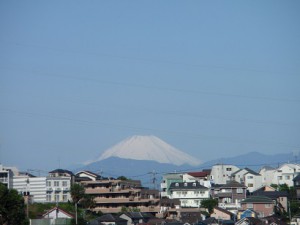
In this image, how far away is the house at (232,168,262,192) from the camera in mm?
76062

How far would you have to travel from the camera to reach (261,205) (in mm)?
59375

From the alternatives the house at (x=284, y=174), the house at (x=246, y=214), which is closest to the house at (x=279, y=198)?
the house at (x=246, y=214)

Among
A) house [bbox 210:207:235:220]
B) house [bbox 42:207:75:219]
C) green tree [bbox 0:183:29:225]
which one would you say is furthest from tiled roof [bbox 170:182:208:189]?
green tree [bbox 0:183:29:225]

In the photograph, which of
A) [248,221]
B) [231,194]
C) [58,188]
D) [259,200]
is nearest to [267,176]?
[231,194]

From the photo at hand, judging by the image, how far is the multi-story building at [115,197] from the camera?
6088cm

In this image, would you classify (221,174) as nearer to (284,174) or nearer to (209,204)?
(284,174)

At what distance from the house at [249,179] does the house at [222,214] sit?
15783 mm

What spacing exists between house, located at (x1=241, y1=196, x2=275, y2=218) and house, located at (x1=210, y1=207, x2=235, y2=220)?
4.90ft

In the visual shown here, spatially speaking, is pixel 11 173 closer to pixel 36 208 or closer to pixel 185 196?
pixel 36 208

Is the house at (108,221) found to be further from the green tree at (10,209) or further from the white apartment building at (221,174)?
the white apartment building at (221,174)

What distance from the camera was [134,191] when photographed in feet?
201

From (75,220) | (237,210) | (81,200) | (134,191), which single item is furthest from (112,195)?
(75,220)

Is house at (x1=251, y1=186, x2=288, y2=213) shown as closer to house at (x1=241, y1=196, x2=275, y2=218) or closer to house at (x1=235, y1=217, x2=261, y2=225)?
house at (x1=241, y1=196, x2=275, y2=218)

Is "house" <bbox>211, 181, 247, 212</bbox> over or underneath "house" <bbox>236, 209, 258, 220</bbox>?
over
